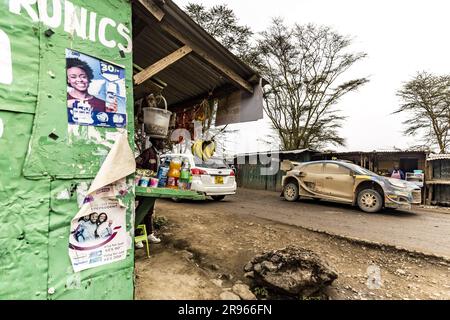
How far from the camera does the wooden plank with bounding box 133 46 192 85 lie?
8.88 ft

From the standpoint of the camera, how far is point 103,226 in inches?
84.8

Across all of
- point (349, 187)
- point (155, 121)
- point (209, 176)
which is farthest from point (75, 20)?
point (349, 187)

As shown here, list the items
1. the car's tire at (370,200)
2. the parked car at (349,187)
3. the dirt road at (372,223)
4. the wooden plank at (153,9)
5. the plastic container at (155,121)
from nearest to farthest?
the wooden plank at (153,9), the plastic container at (155,121), the dirt road at (372,223), the parked car at (349,187), the car's tire at (370,200)

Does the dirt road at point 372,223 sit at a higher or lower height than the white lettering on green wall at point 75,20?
lower

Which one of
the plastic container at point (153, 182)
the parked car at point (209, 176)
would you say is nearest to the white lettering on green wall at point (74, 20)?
the plastic container at point (153, 182)

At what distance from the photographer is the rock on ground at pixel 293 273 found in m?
2.81

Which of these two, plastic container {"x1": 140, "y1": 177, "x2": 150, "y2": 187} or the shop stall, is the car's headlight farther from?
plastic container {"x1": 140, "y1": 177, "x2": 150, "y2": 187}

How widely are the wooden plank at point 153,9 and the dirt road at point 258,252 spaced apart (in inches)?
118

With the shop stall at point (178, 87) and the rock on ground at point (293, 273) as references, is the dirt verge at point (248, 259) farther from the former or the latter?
the shop stall at point (178, 87)

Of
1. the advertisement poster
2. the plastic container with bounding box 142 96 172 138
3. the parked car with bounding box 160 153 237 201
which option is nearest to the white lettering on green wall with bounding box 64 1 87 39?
the plastic container with bounding box 142 96 172 138

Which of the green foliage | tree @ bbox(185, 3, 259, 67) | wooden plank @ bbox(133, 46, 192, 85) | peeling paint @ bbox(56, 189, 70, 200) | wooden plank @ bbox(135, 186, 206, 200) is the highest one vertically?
tree @ bbox(185, 3, 259, 67)

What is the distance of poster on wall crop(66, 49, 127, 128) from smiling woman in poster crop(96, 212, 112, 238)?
81 centimetres
